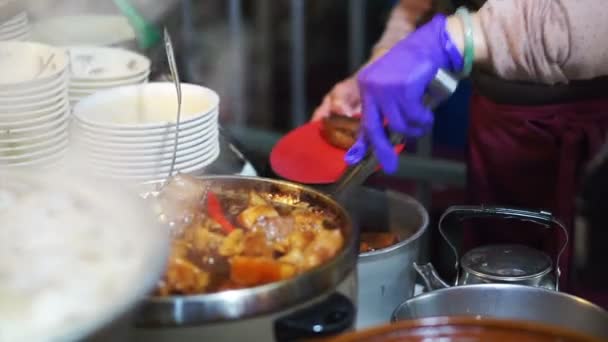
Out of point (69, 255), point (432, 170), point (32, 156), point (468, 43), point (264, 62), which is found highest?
point (468, 43)

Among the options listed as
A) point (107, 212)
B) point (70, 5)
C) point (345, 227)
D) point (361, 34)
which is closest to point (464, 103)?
point (361, 34)

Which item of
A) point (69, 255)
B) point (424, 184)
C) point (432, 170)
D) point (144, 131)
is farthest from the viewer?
point (424, 184)

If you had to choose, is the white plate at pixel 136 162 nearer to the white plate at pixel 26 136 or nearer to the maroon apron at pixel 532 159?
the white plate at pixel 26 136

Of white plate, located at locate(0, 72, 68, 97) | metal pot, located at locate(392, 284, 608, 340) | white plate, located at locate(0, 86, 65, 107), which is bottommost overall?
metal pot, located at locate(392, 284, 608, 340)

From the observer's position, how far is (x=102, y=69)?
175 cm

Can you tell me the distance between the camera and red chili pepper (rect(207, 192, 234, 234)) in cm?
123

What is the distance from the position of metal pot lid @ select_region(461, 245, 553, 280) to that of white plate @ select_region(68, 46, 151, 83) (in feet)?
2.55

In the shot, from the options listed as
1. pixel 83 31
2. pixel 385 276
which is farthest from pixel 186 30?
pixel 385 276

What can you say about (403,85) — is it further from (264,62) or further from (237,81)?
(264,62)

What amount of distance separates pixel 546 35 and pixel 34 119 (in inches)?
34.2

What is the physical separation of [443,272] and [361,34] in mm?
1681

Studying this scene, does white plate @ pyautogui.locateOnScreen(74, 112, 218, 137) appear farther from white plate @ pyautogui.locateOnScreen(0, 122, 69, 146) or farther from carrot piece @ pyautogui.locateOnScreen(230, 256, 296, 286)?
carrot piece @ pyautogui.locateOnScreen(230, 256, 296, 286)

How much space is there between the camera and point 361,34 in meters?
3.31

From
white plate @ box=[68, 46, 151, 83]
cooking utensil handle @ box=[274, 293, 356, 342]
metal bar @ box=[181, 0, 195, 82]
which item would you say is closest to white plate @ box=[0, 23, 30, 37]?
white plate @ box=[68, 46, 151, 83]
